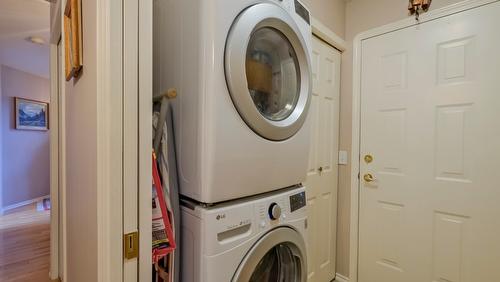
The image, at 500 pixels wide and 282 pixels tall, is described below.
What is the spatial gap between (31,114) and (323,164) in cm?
525

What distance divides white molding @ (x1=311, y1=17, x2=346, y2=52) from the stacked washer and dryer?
72cm

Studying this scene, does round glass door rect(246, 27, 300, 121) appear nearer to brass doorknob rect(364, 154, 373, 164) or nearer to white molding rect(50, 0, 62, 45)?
brass doorknob rect(364, 154, 373, 164)

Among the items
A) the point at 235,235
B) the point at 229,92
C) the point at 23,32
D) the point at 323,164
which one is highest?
the point at 23,32

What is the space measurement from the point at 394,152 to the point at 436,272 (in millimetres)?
827

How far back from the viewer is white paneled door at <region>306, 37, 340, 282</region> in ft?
5.76

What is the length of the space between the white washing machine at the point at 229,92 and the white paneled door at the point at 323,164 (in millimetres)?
790

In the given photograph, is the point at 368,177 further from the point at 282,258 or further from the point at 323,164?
the point at 282,258

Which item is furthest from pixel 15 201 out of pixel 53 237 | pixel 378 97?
pixel 378 97

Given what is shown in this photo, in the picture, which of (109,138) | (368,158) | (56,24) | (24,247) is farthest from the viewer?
(24,247)

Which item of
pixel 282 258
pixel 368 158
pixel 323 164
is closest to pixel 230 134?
pixel 282 258

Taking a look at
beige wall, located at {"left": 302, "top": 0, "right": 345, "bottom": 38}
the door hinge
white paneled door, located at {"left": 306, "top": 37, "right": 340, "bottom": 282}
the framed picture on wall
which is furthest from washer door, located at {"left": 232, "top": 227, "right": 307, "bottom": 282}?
the framed picture on wall

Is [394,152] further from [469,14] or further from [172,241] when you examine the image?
[172,241]

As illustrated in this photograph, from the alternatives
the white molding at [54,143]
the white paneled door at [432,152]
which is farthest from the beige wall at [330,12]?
the white molding at [54,143]

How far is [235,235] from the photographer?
2.59 ft
